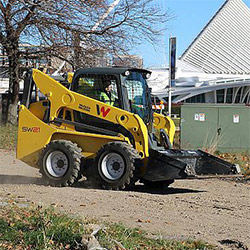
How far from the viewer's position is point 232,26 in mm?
98312

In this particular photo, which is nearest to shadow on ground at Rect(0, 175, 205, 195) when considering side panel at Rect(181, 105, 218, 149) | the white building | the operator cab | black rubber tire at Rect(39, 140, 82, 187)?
black rubber tire at Rect(39, 140, 82, 187)

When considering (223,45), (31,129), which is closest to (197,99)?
(223,45)

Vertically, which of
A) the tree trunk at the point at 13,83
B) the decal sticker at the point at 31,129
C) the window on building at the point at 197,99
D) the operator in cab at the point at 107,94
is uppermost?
the window on building at the point at 197,99

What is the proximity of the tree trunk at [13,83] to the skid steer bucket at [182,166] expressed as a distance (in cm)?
1505

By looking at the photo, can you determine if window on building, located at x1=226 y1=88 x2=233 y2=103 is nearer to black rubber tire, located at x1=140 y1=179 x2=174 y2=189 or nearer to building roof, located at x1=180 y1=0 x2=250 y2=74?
building roof, located at x1=180 y1=0 x2=250 y2=74

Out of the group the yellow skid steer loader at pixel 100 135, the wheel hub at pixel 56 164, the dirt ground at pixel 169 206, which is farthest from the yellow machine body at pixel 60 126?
the dirt ground at pixel 169 206

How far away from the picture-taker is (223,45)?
95.8 m

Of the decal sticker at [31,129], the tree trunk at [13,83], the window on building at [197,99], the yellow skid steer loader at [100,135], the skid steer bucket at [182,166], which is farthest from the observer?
the window on building at [197,99]

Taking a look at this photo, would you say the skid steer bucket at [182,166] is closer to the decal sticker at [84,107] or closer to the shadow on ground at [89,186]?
the shadow on ground at [89,186]

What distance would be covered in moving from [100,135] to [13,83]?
15.6 meters

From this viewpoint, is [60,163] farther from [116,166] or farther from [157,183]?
[157,183]

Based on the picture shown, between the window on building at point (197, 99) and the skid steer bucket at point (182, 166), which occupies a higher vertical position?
the window on building at point (197, 99)

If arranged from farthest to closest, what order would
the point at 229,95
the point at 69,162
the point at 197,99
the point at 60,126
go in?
the point at 229,95, the point at 197,99, the point at 60,126, the point at 69,162

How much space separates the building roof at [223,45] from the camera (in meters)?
94.2
